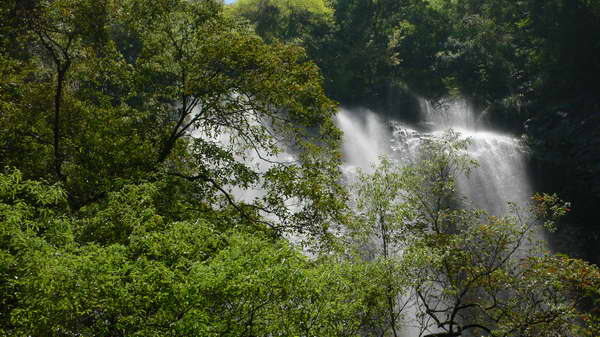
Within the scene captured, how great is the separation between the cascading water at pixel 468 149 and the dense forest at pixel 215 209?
7.72 ft

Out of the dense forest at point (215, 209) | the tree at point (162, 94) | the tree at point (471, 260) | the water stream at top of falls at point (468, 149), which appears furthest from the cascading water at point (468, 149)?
the tree at point (162, 94)

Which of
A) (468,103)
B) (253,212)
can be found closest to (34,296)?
(253,212)

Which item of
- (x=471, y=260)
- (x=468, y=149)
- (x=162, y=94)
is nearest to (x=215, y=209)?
(x=162, y=94)

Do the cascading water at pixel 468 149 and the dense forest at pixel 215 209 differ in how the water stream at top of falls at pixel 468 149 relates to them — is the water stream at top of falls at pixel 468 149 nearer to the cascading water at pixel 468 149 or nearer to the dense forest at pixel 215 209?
the cascading water at pixel 468 149

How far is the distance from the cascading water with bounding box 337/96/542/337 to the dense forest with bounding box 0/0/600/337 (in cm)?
235

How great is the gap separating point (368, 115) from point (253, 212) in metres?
25.9

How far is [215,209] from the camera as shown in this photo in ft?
56.4

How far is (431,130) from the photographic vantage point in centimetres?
3647

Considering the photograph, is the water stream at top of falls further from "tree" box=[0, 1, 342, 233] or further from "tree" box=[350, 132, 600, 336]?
"tree" box=[0, 1, 342, 233]

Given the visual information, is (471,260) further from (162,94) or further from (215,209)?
(162,94)

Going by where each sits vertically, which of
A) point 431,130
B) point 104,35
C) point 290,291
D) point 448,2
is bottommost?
point 290,291

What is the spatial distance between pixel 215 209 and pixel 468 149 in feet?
60.4

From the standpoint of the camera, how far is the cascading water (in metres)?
27.9

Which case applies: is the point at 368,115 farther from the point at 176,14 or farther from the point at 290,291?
the point at 290,291
